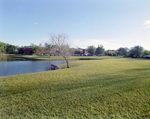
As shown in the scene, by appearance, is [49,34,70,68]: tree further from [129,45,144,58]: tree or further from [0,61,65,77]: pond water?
[129,45,144,58]: tree

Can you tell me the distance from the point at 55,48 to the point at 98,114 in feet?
50.1

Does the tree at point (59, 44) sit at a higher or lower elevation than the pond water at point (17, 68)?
higher

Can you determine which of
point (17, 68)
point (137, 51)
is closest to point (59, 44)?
point (17, 68)

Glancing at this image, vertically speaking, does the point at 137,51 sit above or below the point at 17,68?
above

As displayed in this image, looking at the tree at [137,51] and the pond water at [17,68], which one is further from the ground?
the tree at [137,51]

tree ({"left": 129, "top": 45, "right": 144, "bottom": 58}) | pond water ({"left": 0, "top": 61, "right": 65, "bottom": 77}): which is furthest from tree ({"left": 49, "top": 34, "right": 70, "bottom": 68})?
tree ({"left": 129, "top": 45, "right": 144, "bottom": 58})

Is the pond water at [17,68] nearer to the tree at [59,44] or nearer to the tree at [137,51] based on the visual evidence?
the tree at [59,44]

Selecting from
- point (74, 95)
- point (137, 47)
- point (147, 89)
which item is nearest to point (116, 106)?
point (74, 95)

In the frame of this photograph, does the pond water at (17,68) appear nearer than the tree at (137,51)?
Yes

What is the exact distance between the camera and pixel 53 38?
56.7 ft

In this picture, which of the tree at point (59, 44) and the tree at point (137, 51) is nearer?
the tree at point (59, 44)

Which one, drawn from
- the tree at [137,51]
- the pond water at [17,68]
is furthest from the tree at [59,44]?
the tree at [137,51]

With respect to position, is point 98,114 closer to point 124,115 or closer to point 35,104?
point 124,115

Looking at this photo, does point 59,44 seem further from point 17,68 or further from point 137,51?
point 137,51
